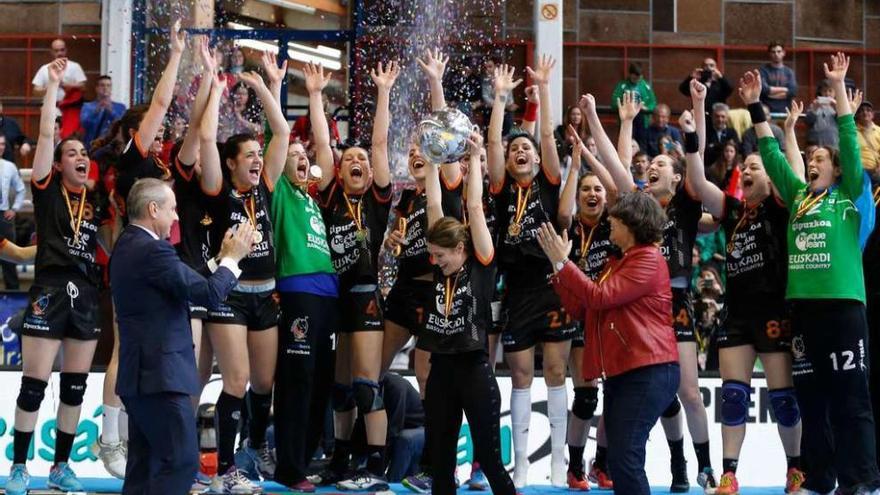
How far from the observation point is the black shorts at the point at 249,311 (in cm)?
741

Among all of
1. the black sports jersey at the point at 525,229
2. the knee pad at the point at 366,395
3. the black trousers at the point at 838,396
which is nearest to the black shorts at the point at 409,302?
the knee pad at the point at 366,395

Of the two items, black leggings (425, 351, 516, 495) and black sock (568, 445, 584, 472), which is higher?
black leggings (425, 351, 516, 495)

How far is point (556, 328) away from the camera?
7883mm

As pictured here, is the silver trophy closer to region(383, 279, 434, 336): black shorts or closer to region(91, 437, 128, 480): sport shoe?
region(383, 279, 434, 336): black shorts

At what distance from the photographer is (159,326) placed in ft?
21.1

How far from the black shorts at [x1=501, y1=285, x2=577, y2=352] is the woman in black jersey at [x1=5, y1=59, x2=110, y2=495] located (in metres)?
2.26

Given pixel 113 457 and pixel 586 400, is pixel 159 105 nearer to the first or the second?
pixel 113 457

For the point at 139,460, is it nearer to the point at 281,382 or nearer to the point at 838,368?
the point at 281,382

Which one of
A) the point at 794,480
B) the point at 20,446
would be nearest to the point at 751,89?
the point at 794,480

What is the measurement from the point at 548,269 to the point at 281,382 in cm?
160

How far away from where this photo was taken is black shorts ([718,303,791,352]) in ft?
25.4

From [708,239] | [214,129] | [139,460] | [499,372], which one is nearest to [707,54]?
[708,239]

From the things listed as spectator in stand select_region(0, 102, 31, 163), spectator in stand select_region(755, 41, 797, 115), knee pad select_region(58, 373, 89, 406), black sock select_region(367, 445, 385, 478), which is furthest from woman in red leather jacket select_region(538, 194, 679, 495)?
spectator in stand select_region(755, 41, 797, 115)

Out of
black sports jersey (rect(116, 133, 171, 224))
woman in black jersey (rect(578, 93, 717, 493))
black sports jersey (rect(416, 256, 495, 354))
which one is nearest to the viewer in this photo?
black sports jersey (rect(416, 256, 495, 354))
